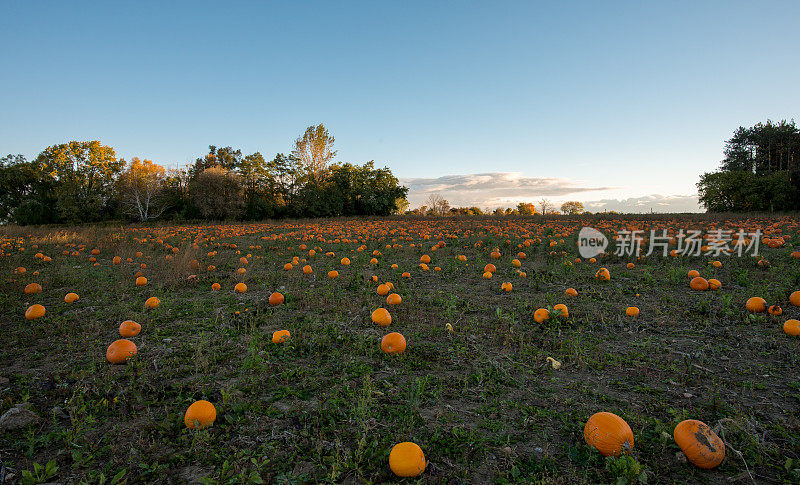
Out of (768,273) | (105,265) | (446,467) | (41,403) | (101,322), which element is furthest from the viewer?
(105,265)

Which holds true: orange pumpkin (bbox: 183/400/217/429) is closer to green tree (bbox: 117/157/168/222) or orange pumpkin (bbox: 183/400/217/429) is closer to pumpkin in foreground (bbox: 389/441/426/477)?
pumpkin in foreground (bbox: 389/441/426/477)

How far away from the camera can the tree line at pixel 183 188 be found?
1227 inches

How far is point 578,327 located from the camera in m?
4.85

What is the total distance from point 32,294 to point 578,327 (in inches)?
393

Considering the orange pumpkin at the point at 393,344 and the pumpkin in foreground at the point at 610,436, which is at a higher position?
the orange pumpkin at the point at 393,344

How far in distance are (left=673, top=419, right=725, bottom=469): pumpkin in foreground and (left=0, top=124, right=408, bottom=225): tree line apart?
33.6 metres

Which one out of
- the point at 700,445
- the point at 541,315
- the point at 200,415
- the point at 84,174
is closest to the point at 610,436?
the point at 700,445

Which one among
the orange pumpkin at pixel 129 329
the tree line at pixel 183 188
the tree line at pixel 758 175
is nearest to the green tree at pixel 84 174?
the tree line at pixel 183 188

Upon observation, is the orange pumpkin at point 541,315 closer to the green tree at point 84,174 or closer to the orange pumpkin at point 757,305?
the orange pumpkin at point 757,305

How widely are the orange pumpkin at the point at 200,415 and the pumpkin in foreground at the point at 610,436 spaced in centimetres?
306

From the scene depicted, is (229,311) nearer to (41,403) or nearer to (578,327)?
(41,403)

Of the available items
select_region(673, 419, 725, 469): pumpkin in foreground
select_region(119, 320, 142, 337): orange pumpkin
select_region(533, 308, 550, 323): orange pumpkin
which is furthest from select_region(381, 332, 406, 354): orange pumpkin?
select_region(119, 320, 142, 337): orange pumpkin

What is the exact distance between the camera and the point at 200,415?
2777 millimetres

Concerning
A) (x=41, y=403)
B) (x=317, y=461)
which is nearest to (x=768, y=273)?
(x=317, y=461)
